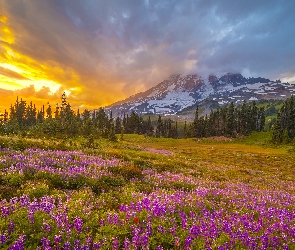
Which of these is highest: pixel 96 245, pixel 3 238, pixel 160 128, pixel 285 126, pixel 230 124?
pixel 230 124

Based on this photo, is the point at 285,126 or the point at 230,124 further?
the point at 230,124

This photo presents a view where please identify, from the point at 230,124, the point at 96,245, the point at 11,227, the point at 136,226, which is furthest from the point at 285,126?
the point at 11,227

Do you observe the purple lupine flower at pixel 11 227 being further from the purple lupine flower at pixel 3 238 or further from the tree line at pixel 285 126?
the tree line at pixel 285 126

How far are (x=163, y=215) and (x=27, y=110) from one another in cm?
16611

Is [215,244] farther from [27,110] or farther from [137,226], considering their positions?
[27,110]

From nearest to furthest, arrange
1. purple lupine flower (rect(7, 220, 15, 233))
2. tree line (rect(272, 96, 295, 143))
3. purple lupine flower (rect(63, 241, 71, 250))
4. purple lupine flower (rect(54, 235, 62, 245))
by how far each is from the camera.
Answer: purple lupine flower (rect(63, 241, 71, 250)), purple lupine flower (rect(54, 235, 62, 245)), purple lupine flower (rect(7, 220, 15, 233)), tree line (rect(272, 96, 295, 143))

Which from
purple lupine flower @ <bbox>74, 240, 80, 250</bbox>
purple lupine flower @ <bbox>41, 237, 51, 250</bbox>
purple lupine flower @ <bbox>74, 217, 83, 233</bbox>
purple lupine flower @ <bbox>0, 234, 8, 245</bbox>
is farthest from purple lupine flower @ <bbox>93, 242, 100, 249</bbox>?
purple lupine flower @ <bbox>0, 234, 8, 245</bbox>

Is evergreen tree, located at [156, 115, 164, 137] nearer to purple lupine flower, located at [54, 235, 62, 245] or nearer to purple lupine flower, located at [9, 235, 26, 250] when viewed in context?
purple lupine flower, located at [54, 235, 62, 245]

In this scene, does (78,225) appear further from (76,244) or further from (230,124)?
(230,124)

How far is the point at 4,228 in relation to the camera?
16.3 ft

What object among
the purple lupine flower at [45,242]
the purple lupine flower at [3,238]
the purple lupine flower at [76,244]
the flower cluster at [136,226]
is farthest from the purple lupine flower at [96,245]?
the purple lupine flower at [3,238]

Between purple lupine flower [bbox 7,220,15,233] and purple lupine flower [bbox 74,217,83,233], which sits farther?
purple lupine flower [bbox 74,217,83,233]

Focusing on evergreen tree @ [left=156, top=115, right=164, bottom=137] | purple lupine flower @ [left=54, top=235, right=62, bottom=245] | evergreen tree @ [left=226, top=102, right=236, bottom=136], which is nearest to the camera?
purple lupine flower @ [left=54, top=235, right=62, bottom=245]

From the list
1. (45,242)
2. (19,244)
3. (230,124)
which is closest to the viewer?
(19,244)
